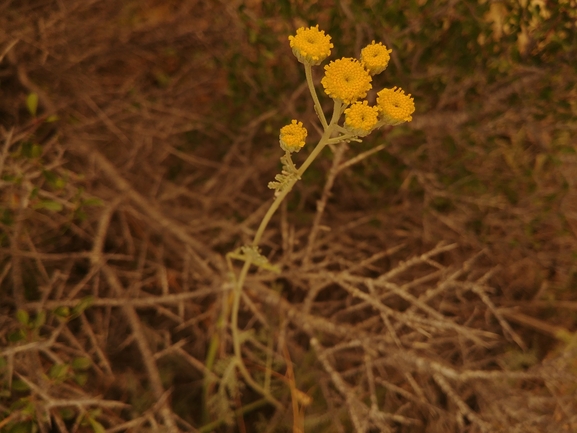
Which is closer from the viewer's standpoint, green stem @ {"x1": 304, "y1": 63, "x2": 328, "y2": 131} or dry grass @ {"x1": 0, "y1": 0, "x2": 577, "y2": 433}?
green stem @ {"x1": 304, "y1": 63, "x2": 328, "y2": 131}

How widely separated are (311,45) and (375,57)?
0.13 metres

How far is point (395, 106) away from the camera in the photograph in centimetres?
89

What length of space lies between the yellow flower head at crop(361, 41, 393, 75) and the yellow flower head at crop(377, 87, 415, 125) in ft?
0.17

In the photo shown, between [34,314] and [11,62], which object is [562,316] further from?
[11,62]

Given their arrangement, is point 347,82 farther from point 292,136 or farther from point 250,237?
point 250,237

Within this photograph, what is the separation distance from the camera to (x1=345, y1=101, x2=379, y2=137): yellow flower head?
0.86m

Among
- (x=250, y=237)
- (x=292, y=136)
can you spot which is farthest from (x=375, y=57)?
(x=250, y=237)

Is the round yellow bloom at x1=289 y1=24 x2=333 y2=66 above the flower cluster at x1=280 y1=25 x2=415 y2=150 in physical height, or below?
above

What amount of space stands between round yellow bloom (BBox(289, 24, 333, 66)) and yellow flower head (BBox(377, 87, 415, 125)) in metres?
0.15

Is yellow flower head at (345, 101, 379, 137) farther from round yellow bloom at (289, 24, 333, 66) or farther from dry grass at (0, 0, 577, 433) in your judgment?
dry grass at (0, 0, 577, 433)

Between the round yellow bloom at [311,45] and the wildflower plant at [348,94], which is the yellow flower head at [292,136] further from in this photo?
the round yellow bloom at [311,45]

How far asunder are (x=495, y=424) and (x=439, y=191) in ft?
3.06

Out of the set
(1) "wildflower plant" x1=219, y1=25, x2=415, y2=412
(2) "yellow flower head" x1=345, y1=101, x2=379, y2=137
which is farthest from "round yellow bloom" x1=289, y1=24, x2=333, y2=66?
(2) "yellow flower head" x1=345, y1=101, x2=379, y2=137

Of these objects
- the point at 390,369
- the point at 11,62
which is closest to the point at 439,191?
the point at 390,369
